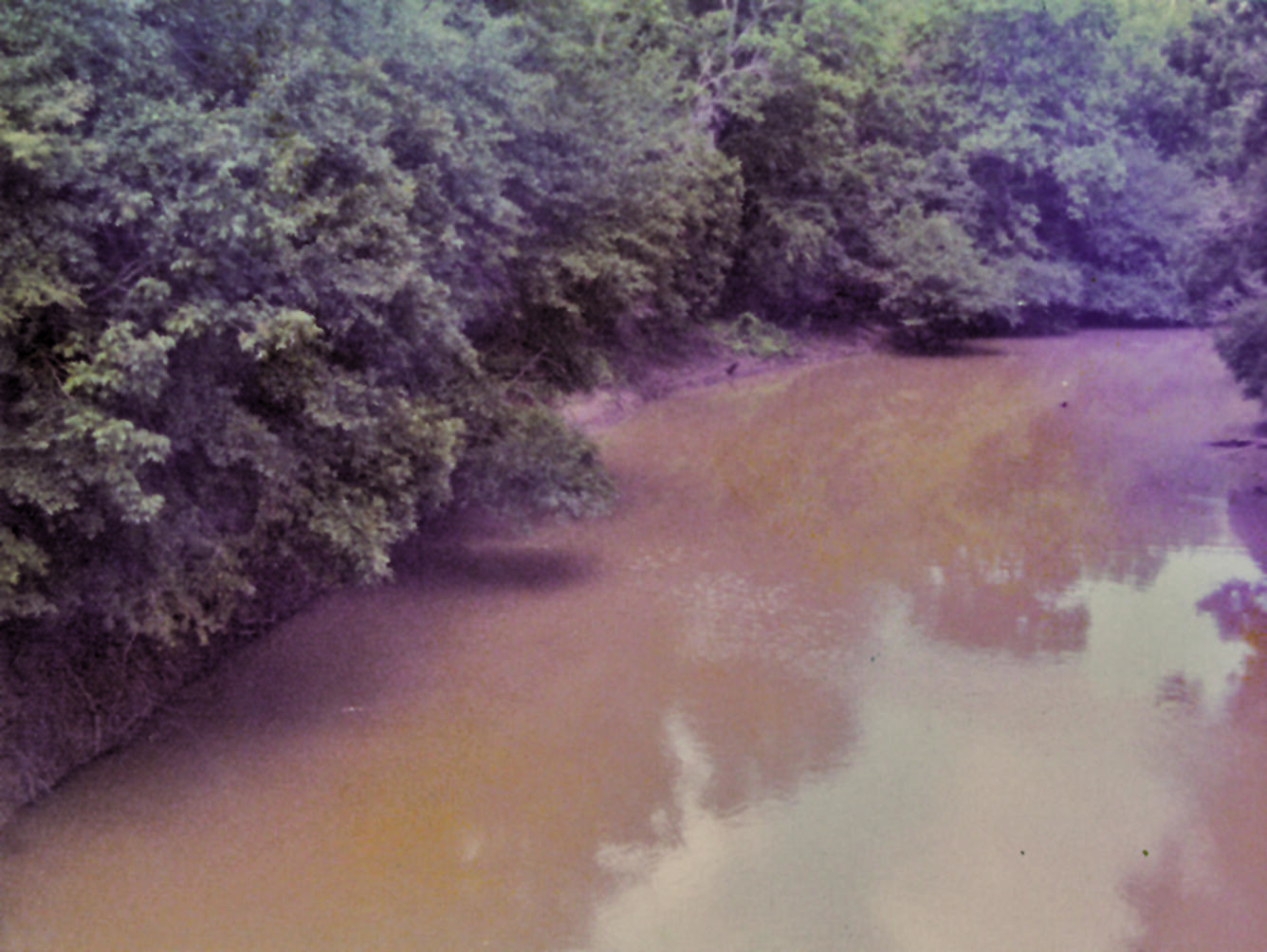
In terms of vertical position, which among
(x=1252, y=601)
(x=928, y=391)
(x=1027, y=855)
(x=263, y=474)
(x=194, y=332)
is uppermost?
(x=194, y=332)

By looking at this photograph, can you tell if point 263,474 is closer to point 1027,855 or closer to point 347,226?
point 347,226

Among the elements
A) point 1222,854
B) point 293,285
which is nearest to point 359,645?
point 293,285

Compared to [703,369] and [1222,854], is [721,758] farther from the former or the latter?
[703,369]

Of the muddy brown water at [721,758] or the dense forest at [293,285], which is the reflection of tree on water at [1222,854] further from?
the dense forest at [293,285]

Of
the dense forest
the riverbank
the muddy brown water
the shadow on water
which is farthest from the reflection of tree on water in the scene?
the riverbank

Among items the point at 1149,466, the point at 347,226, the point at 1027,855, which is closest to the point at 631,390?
the point at 1149,466

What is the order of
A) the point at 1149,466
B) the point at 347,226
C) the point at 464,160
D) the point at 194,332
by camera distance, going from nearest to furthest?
the point at 194,332 < the point at 347,226 < the point at 464,160 < the point at 1149,466

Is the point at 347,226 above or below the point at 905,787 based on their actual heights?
above

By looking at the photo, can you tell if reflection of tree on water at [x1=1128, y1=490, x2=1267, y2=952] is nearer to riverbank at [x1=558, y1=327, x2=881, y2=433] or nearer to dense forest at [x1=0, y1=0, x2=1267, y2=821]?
dense forest at [x1=0, y1=0, x2=1267, y2=821]

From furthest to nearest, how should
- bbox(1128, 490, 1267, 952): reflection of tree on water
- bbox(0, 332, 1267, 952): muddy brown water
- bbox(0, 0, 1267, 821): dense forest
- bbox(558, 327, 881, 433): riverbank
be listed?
bbox(558, 327, 881, 433): riverbank < bbox(0, 332, 1267, 952): muddy brown water < bbox(1128, 490, 1267, 952): reflection of tree on water < bbox(0, 0, 1267, 821): dense forest
